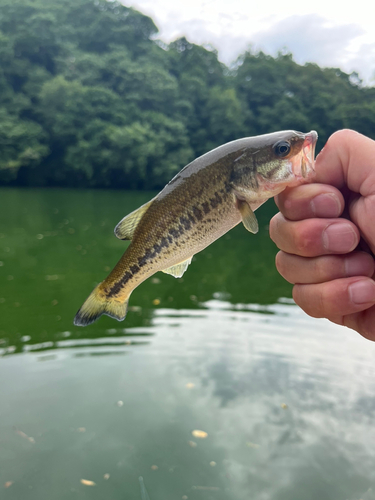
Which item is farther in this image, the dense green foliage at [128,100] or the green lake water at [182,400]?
the dense green foliage at [128,100]

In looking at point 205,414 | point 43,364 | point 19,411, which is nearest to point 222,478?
point 205,414

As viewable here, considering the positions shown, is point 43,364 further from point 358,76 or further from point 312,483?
point 358,76

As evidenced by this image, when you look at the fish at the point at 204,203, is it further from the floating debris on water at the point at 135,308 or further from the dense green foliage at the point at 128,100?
the dense green foliage at the point at 128,100

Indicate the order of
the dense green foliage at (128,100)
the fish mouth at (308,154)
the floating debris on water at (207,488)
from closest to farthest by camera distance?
the fish mouth at (308,154) < the floating debris on water at (207,488) < the dense green foliage at (128,100)

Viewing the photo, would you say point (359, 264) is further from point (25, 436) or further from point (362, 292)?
point (25, 436)

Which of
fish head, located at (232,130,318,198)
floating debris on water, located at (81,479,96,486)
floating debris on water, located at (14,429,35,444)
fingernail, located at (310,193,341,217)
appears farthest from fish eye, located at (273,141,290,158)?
floating debris on water, located at (14,429,35,444)

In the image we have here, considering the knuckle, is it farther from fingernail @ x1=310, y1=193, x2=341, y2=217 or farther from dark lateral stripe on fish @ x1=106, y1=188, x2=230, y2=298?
dark lateral stripe on fish @ x1=106, y1=188, x2=230, y2=298

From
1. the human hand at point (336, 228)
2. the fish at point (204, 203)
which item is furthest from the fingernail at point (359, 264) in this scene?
the fish at point (204, 203)

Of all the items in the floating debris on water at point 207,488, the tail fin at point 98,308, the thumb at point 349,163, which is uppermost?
the thumb at point 349,163
